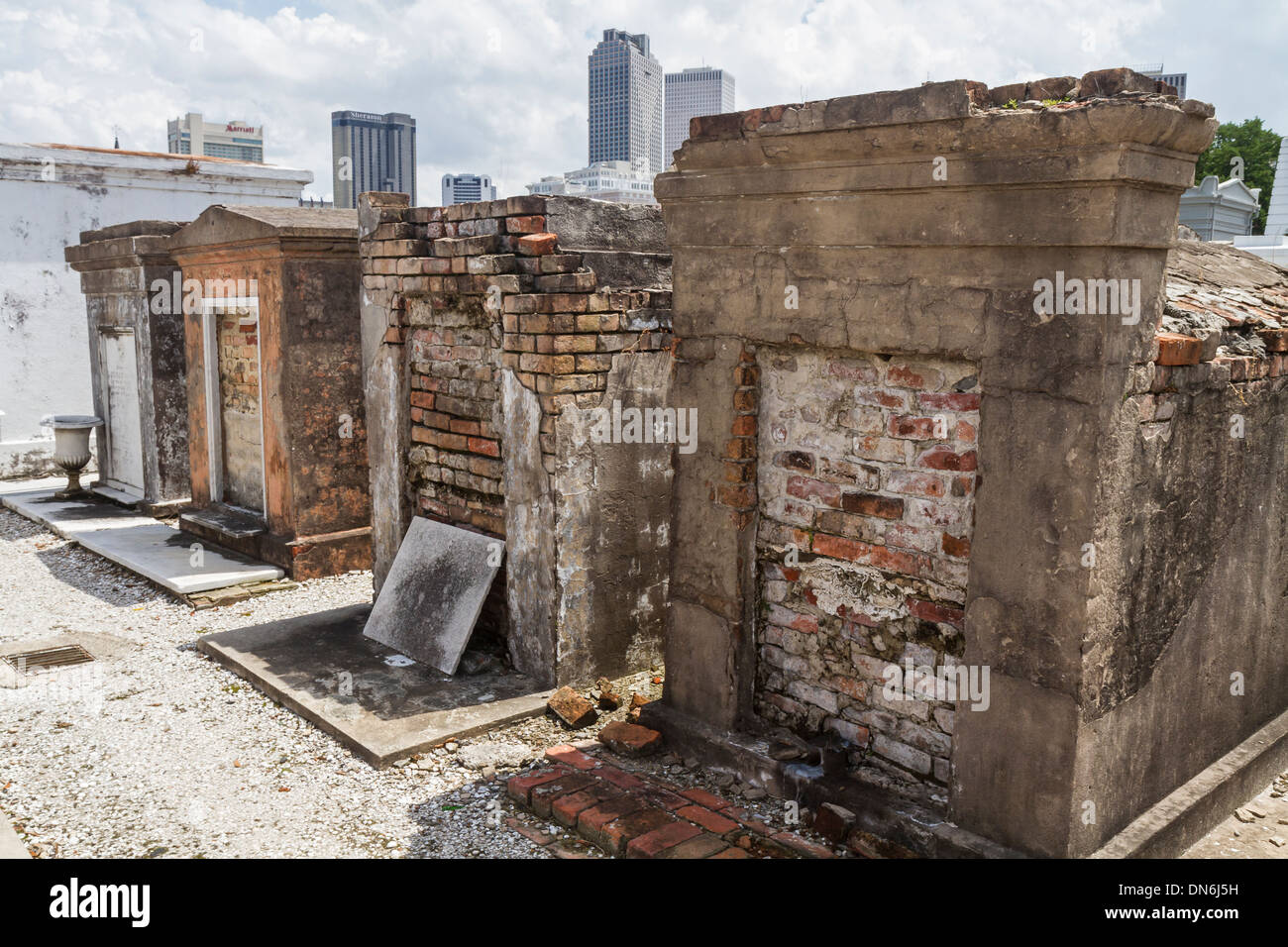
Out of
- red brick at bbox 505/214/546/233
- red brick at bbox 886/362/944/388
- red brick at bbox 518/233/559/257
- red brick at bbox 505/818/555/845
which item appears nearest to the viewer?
red brick at bbox 886/362/944/388

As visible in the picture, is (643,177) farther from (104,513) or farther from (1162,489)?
(1162,489)

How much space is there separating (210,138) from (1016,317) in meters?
62.7

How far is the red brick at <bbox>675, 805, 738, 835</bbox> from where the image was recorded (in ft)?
12.0

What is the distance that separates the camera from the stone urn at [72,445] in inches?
396

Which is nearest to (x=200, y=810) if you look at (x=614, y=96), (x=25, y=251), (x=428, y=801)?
(x=428, y=801)

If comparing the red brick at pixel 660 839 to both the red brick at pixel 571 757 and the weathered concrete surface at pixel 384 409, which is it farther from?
the weathered concrete surface at pixel 384 409

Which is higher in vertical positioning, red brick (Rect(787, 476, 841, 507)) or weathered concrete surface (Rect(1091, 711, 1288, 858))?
red brick (Rect(787, 476, 841, 507))

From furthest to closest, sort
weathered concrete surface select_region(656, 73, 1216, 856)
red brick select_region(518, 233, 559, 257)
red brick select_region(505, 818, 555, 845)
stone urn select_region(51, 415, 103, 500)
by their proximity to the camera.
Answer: stone urn select_region(51, 415, 103, 500) < red brick select_region(518, 233, 559, 257) < red brick select_region(505, 818, 555, 845) < weathered concrete surface select_region(656, 73, 1216, 856)

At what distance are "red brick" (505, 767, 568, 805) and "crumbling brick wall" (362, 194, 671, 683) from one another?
0.90 meters

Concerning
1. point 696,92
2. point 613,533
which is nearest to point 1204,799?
point 613,533

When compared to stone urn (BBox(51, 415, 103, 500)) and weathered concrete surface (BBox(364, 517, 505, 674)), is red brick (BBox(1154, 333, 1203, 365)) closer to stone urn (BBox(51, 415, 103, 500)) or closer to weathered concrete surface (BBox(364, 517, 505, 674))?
weathered concrete surface (BBox(364, 517, 505, 674))

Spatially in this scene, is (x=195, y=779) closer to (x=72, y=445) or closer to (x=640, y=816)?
(x=640, y=816)

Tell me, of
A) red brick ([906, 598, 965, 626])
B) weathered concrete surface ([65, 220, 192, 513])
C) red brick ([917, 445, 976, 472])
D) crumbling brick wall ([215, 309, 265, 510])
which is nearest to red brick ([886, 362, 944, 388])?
red brick ([917, 445, 976, 472])

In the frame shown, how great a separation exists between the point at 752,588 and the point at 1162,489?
158 centimetres
